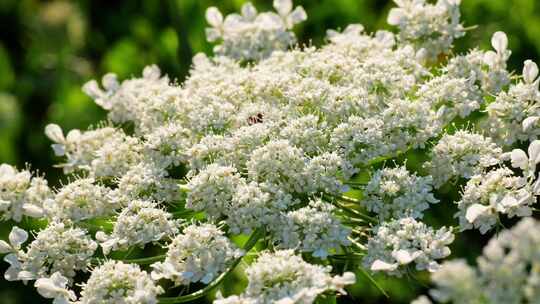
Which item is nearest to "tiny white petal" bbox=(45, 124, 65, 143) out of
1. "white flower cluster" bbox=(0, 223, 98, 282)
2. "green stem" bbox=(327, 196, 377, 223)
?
"white flower cluster" bbox=(0, 223, 98, 282)

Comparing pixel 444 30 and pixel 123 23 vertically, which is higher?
pixel 123 23

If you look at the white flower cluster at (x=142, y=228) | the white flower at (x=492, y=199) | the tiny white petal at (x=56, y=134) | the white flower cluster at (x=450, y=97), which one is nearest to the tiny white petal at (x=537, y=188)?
the white flower at (x=492, y=199)

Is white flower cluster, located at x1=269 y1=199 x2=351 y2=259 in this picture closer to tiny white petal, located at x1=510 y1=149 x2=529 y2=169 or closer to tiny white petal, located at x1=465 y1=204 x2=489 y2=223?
tiny white petal, located at x1=465 y1=204 x2=489 y2=223

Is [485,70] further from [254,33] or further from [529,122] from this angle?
[254,33]

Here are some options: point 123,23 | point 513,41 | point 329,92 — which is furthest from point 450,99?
point 123,23

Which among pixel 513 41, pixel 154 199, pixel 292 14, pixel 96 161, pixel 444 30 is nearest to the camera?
pixel 154 199

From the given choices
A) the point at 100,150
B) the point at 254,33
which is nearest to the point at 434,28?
the point at 254,33

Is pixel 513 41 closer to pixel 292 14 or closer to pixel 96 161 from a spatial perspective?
pixel 292 14

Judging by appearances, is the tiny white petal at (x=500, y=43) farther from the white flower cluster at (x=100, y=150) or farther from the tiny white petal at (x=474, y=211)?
the white flower cluster at (x=100, y=150)
